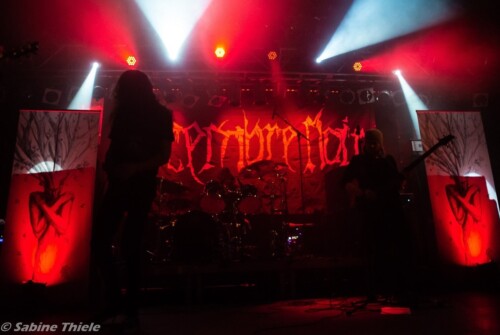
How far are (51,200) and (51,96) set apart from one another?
2268mm

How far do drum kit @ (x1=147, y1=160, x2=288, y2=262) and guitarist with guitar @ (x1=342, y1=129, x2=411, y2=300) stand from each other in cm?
215

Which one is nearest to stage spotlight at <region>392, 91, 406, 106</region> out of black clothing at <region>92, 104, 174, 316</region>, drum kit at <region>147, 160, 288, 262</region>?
drum kit at <region>147, 160, 288, 262</region>

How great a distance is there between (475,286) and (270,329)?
4101mm

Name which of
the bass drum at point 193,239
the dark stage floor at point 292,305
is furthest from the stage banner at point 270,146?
the dark stage floor at point 292,305

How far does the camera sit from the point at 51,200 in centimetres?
491

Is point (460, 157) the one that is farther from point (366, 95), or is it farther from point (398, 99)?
point (366, 95)

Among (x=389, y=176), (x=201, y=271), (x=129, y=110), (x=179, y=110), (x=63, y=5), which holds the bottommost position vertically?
(x=201, y=271)

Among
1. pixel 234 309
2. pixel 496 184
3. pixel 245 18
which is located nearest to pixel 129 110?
pixel 234 309

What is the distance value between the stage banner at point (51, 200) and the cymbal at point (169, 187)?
1.00 metres

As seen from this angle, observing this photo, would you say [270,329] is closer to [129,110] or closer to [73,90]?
[129,110]

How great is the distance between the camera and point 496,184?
6586 millimetres

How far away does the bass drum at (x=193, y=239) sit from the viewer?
5.08m

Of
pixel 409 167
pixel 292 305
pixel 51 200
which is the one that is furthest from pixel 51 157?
pixel 409 167

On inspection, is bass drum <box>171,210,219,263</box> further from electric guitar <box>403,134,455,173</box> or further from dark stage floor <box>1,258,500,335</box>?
electric guitar <box>403,134,455,173</box>
